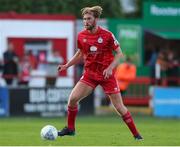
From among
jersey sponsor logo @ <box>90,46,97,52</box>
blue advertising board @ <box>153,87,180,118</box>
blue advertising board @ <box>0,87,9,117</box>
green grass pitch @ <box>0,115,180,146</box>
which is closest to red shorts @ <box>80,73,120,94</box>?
jersey sponsor logo @ <box>90,46,97,52</box>

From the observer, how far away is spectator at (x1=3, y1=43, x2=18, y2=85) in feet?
89.6

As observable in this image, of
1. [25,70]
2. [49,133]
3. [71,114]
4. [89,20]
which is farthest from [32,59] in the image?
[89,20]

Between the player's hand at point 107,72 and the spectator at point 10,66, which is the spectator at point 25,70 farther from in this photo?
the player's hand at point 107,72

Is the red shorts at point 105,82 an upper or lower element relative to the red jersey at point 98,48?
lower

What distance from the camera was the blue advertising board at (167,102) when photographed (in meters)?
27.1

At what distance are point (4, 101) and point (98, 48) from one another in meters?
11.5

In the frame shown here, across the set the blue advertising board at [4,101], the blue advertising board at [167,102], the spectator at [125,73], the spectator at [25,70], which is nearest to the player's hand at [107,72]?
Answer: the blue advertising board at [4,101]

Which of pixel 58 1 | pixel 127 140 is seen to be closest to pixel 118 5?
pixel 58 1

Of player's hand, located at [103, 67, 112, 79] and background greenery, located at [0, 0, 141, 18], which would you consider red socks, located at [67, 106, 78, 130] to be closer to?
player's hand, located at [103, 67, 112, 79]

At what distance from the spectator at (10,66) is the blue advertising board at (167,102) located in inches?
190

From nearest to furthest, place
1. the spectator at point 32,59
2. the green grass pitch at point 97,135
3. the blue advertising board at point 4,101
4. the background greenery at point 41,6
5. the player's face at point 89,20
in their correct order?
the player's face at point 89,20 → the green grass pitch at point 97,135 → the blue advertising board at point 4,101 → the spectator at point 32,59 → the background greenery at point 41,6

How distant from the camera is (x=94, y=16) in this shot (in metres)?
14.6

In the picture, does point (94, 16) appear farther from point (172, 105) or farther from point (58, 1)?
point (58, 1)

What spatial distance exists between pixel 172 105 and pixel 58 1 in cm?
1436
